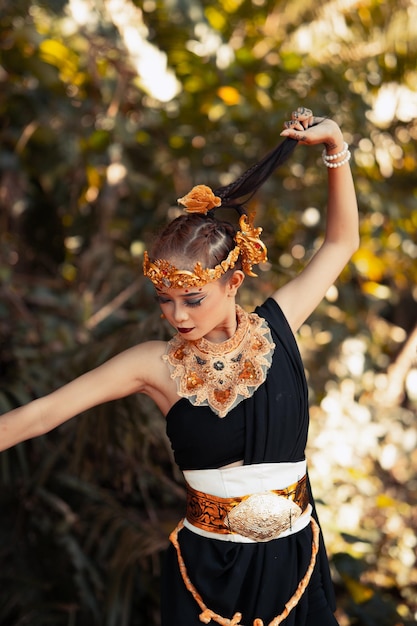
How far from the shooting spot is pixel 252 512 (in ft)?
5.83

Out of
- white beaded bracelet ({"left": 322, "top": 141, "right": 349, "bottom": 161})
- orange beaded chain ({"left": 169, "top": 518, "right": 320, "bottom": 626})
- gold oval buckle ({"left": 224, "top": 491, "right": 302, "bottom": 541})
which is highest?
white beaded bracelet ({"left": 322, "top": 141, "right": 349, "bottom": 161})

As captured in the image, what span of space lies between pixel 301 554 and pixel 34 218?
9.36 ft

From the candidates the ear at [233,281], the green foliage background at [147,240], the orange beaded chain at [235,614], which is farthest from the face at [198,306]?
the green foliage background at [147,240]

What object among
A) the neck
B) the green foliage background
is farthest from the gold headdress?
the green foliage background

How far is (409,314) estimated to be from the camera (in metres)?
5.12

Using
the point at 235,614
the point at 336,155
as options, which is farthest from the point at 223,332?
the point at 235,614

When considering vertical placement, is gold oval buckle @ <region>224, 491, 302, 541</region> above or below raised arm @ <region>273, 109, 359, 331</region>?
below

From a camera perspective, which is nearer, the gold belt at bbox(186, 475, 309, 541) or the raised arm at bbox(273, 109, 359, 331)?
the gold belt at bbox(186, 475, 309, 541)

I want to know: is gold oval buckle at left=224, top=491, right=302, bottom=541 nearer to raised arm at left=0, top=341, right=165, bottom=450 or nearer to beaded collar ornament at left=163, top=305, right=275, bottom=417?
beaded collar ornament at left=163, top=305, right=275, bottom=417

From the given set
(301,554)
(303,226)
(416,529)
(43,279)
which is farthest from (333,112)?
(301,554)

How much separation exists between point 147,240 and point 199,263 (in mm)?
1981

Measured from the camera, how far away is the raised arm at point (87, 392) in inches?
68.4

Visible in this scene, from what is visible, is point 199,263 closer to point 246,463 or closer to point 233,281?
point 233,281

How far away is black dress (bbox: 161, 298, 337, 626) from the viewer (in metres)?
1.78
